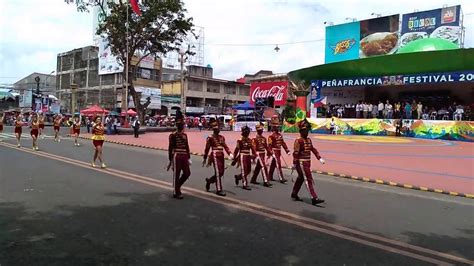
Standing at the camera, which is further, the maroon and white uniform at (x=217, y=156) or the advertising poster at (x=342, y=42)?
the advertising poster at (x=342, y=42)

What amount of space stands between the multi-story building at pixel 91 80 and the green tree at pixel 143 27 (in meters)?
22.4

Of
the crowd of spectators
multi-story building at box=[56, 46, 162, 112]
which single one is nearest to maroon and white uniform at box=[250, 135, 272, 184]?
the crowd of spectators

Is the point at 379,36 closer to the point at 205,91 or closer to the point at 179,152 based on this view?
the point at 205,91

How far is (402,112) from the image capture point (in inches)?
1289

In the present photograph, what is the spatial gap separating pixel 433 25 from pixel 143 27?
1063 inches

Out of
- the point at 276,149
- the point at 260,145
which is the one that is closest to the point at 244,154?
the point at 260,145

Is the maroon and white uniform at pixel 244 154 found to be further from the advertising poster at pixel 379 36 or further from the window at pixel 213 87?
the window at pixel 213 87

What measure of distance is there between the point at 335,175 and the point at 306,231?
22.4 ft

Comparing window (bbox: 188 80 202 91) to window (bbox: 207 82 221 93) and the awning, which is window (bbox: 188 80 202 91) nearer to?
window (bbox: 207 82 221 93)

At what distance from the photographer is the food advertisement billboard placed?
4175 centimetres

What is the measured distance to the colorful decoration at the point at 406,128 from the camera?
28.5 metres

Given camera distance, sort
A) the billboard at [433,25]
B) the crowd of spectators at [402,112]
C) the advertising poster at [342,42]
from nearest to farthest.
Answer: the crowd of spectators at [402,112] → the billboard at [433,25] → the advertising poster at [342,42]

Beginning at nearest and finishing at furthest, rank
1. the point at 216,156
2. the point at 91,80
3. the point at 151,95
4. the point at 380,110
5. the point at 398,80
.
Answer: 1. the point at 216,156
2. the point at 380,110
3. the point at 398,80
4. the point at 151,95
5. the point at 91,80

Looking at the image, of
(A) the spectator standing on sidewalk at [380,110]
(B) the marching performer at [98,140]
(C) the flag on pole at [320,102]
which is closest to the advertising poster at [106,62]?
(C) the flag on pole at [320,102]
